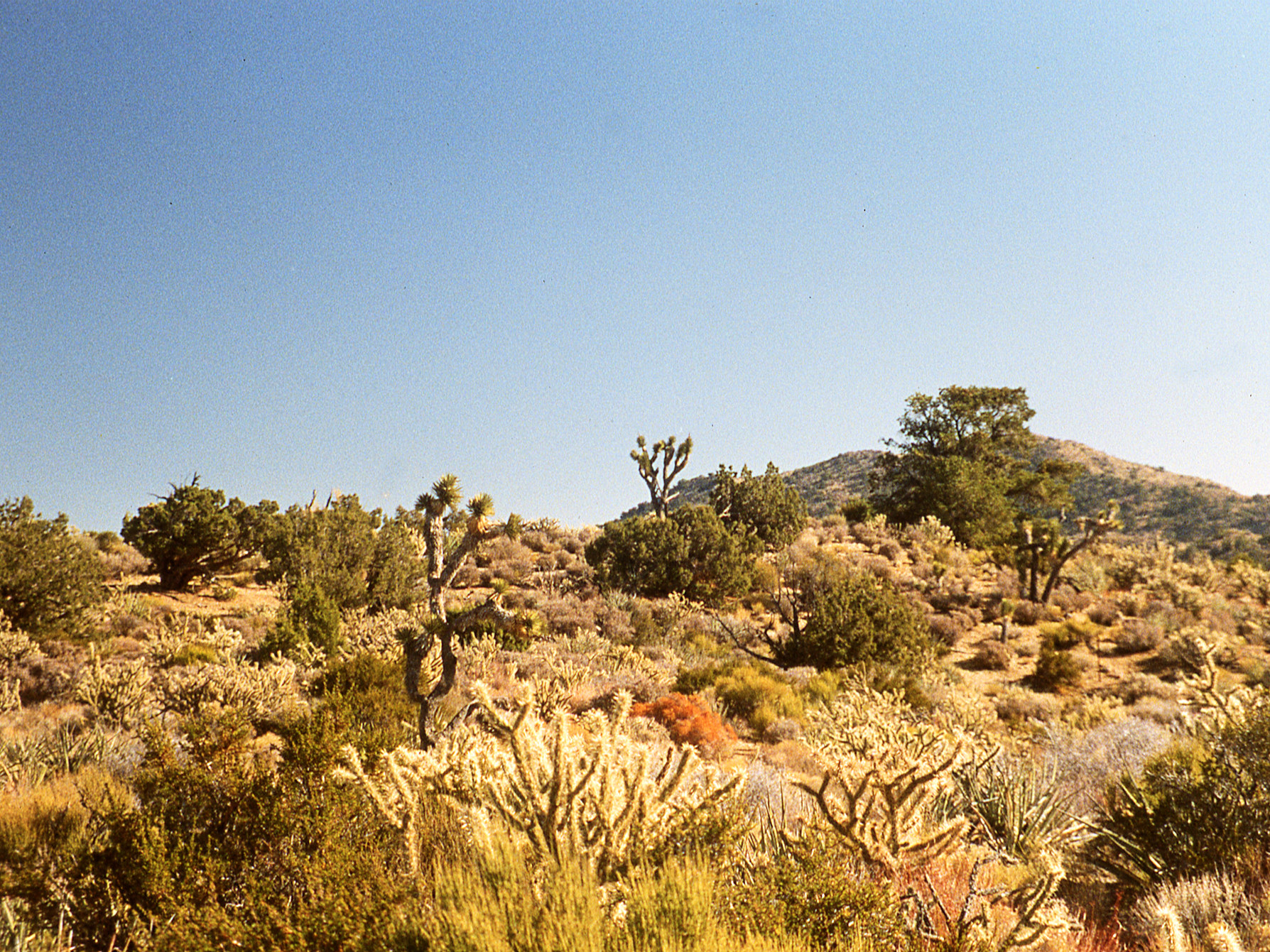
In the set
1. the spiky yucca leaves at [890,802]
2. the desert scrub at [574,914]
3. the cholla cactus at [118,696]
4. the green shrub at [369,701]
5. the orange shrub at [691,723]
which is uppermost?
the cholla cactus at [118,696]

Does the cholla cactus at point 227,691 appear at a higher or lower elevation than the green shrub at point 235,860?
higher

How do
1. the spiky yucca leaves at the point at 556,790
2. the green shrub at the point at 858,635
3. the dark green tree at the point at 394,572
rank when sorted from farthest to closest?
the dark green tree at the point at 394,572 < the green shrub at the point at 858,635 < the spiky yucca leaves at the point at 556,790

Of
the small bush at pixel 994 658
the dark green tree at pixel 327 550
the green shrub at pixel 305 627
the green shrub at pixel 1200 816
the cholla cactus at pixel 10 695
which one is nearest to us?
the green shrub at pixel 1200 816

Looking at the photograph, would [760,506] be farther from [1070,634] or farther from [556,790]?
[556,790]

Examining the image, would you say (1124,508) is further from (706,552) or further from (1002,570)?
(706,552)

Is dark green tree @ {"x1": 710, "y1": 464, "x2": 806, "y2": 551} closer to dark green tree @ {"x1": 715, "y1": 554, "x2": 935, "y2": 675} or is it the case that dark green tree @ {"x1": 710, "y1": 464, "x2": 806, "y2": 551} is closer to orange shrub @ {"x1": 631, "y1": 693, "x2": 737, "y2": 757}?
dark green tree @ {"x1": 715, "y1": 554, "x2": 935, "y2": 675}

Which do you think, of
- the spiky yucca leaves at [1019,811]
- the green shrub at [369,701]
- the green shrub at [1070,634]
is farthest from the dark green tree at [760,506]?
the spiky yucca leaves at [1019,811]

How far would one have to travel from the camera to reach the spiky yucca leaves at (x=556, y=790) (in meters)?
3.15

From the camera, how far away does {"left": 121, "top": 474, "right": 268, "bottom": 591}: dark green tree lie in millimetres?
18203

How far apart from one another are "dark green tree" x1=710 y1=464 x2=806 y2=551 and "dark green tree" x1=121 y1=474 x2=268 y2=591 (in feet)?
50.7

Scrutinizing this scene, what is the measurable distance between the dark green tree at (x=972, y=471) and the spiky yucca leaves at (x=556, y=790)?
27.5 metres

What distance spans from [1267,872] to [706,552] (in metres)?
16.2

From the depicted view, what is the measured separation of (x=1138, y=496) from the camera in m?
56.8

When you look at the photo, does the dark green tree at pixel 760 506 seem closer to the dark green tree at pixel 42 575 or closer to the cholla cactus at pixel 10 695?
the dark green tree at pixel 42 575
